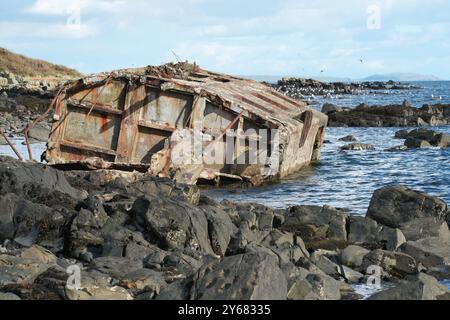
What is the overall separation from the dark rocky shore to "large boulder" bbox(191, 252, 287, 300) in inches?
0.4

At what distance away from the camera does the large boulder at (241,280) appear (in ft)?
21.6

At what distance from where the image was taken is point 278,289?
6840 millimetres

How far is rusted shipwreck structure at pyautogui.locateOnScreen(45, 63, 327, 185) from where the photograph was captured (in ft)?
54.0

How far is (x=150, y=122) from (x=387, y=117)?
2607 centimetres

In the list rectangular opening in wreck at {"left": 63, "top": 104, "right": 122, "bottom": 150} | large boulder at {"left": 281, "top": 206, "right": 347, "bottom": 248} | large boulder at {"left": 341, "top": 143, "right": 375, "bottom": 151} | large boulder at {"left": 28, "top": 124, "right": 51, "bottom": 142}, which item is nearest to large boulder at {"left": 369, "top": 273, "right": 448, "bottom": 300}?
large boulder at {"left": 281, "top": 206, "right": 347, "bottom": 248}

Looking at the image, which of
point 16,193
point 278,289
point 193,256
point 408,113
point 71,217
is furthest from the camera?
point 408,113

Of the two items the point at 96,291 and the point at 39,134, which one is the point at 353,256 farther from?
→ the point at 39,134

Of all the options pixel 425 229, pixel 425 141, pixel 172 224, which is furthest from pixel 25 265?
pixel 425 141

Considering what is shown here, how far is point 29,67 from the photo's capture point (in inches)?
2788

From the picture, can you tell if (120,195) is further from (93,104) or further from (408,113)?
(408,113)

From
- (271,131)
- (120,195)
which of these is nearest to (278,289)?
(120,195)

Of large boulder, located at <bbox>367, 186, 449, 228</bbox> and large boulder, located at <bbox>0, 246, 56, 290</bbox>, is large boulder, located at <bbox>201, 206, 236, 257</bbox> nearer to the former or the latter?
large boulder, located at <bbox>0, 246, 56, 290</bbox>

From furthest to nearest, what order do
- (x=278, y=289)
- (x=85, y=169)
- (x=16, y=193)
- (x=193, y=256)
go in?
(x=85, y=169) < (x=16, y=193) < (x=193, y=256) < (x=278, y=289)
